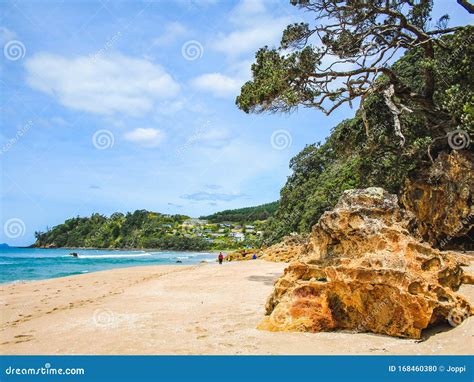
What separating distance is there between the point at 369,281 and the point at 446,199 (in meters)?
13.8

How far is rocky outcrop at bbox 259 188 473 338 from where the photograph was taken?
17.6ft

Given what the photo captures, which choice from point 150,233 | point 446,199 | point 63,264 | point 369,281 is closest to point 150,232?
point 150,233

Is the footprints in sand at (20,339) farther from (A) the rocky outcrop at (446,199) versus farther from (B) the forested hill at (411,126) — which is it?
(A) the rocky outcrop at (446,199)

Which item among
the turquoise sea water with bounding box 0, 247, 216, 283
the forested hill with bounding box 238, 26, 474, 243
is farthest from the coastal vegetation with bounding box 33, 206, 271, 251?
the forested hill with bounding box 238, 26, 474, 243

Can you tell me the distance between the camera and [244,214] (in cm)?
15850

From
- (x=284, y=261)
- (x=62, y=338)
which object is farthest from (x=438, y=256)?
(x=284, y=261)

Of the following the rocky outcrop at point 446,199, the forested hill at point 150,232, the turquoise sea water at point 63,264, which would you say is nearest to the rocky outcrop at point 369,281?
the rocky outcrop at point 446,199

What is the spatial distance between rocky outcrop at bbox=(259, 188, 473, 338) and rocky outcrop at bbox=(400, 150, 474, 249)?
909 centimetres

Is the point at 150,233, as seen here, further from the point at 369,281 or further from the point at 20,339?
the point at 369,281

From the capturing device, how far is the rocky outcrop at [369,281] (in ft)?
17.6

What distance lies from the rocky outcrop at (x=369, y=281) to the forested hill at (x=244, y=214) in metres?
131

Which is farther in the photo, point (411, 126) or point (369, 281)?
point (411, 126)

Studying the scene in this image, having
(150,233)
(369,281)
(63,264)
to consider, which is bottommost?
(63,264)

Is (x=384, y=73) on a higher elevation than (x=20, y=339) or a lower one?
higher
